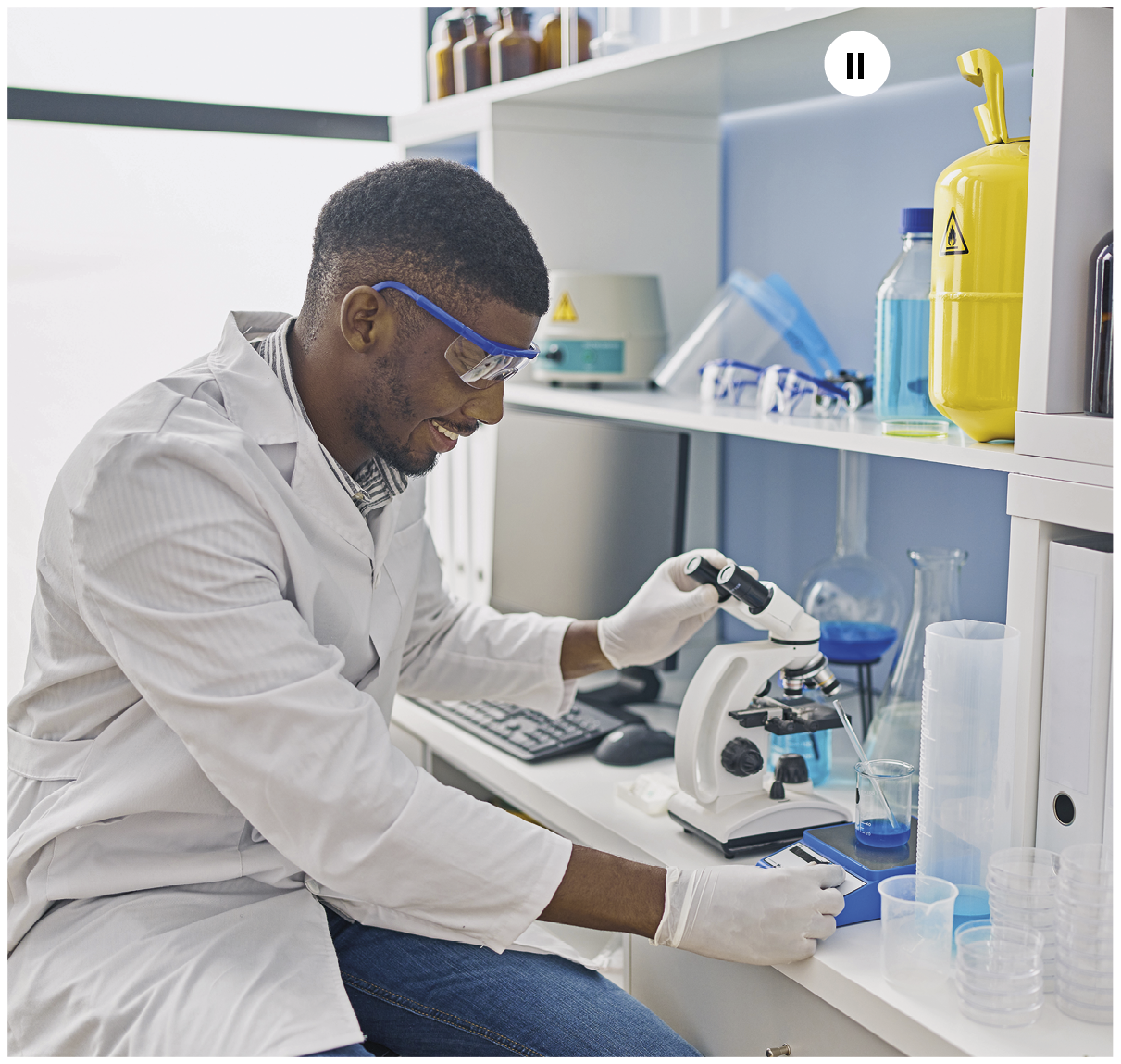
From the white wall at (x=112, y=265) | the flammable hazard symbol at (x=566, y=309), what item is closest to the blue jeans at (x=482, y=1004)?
the flammable hazard symbol at (x=566, y=309)

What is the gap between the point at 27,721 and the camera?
1.28 metres

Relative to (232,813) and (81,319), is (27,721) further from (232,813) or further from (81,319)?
(81,319)

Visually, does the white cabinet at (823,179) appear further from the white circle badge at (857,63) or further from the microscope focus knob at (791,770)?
the microscope focus knob at (791,770)

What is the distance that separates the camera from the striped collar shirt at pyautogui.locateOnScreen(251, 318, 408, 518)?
1305 mm

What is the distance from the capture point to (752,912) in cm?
111

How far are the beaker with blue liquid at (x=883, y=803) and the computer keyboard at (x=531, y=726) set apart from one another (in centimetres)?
54

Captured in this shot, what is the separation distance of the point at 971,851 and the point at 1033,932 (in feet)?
0.41

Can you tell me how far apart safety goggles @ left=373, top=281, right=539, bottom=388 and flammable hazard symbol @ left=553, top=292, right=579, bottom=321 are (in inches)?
28.1

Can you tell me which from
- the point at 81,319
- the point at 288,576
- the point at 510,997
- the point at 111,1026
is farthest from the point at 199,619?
the point at 81,319

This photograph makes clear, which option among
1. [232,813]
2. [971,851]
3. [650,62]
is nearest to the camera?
[971,851]

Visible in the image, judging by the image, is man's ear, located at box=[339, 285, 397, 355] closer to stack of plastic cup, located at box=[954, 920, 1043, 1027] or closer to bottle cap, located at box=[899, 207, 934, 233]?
bottle cap, located at box=[899, 207, 934, 233]

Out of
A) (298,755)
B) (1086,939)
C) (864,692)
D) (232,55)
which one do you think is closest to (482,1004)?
(298,755)

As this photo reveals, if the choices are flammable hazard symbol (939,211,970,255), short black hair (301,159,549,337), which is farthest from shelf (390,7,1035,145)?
short black hair (301,159,549,337)

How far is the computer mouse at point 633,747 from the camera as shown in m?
1.64
